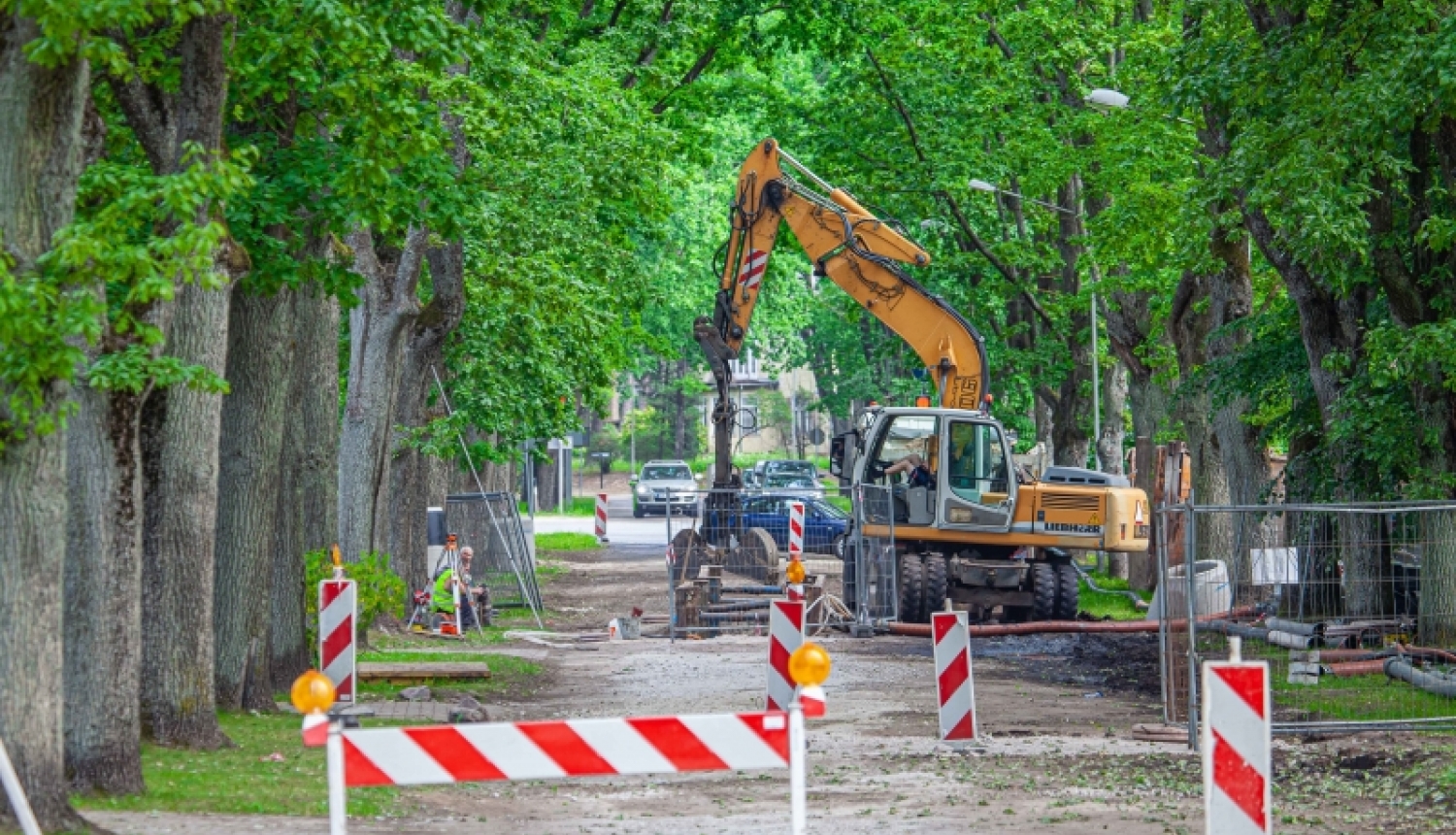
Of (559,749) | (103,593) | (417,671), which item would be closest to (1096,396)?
(417,671)

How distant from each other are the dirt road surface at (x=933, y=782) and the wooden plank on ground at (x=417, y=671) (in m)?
0.65

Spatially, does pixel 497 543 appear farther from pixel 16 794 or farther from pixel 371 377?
pixel 16 794

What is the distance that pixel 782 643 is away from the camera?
14703 millimetres

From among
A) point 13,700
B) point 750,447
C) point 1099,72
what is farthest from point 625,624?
point 750,447

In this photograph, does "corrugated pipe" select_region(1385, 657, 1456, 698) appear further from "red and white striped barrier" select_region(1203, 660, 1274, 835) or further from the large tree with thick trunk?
the large tree with thick trunk

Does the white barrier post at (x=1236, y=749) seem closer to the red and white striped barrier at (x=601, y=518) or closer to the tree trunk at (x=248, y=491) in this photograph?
the tree trunk at (x=248, y=491)

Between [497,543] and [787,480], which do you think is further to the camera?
[787,480]

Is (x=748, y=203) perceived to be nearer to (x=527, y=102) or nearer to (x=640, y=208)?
(x=640, y=208)

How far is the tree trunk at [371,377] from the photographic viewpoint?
23.0 m

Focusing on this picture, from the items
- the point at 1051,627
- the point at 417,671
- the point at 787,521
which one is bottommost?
the point at 417,671

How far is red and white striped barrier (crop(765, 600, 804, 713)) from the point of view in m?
14.6

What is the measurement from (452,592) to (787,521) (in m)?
8.72

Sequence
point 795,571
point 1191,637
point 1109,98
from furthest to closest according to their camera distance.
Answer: point 1109,98 < point 795,571 < point 1191,637

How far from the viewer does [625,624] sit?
1086 inches
